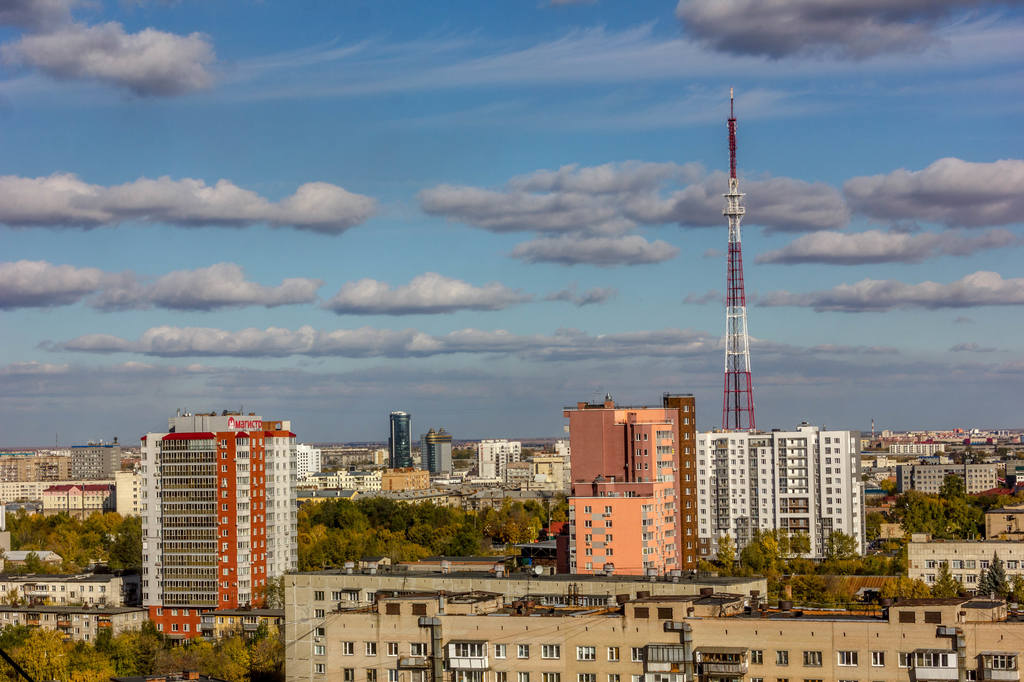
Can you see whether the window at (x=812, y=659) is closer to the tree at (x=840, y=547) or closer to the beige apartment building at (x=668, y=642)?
the beige apartment building at (x=668, y=642)

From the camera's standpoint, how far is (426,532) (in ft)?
438

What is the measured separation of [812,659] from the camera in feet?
123

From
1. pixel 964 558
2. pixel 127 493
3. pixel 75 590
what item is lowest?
pixel 75 590

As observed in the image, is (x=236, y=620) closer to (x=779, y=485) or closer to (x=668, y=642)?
(x=779, y=485)

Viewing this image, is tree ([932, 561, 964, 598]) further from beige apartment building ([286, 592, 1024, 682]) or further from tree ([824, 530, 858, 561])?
beige apartment building ([286, 592, 1024, 682])

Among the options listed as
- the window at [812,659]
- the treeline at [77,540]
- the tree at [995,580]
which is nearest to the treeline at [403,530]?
the treeline at [77,540]

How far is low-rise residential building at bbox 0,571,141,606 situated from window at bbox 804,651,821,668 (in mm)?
66674

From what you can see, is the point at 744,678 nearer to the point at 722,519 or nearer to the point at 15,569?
the point at 722,519

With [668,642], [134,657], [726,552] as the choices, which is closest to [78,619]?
[134,657]

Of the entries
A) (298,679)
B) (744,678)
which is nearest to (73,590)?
(298,679)

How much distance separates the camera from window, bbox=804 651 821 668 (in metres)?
37.5

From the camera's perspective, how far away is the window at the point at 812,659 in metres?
37.5

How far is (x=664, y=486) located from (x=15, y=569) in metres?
53.6

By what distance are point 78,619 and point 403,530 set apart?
54.4 meters
